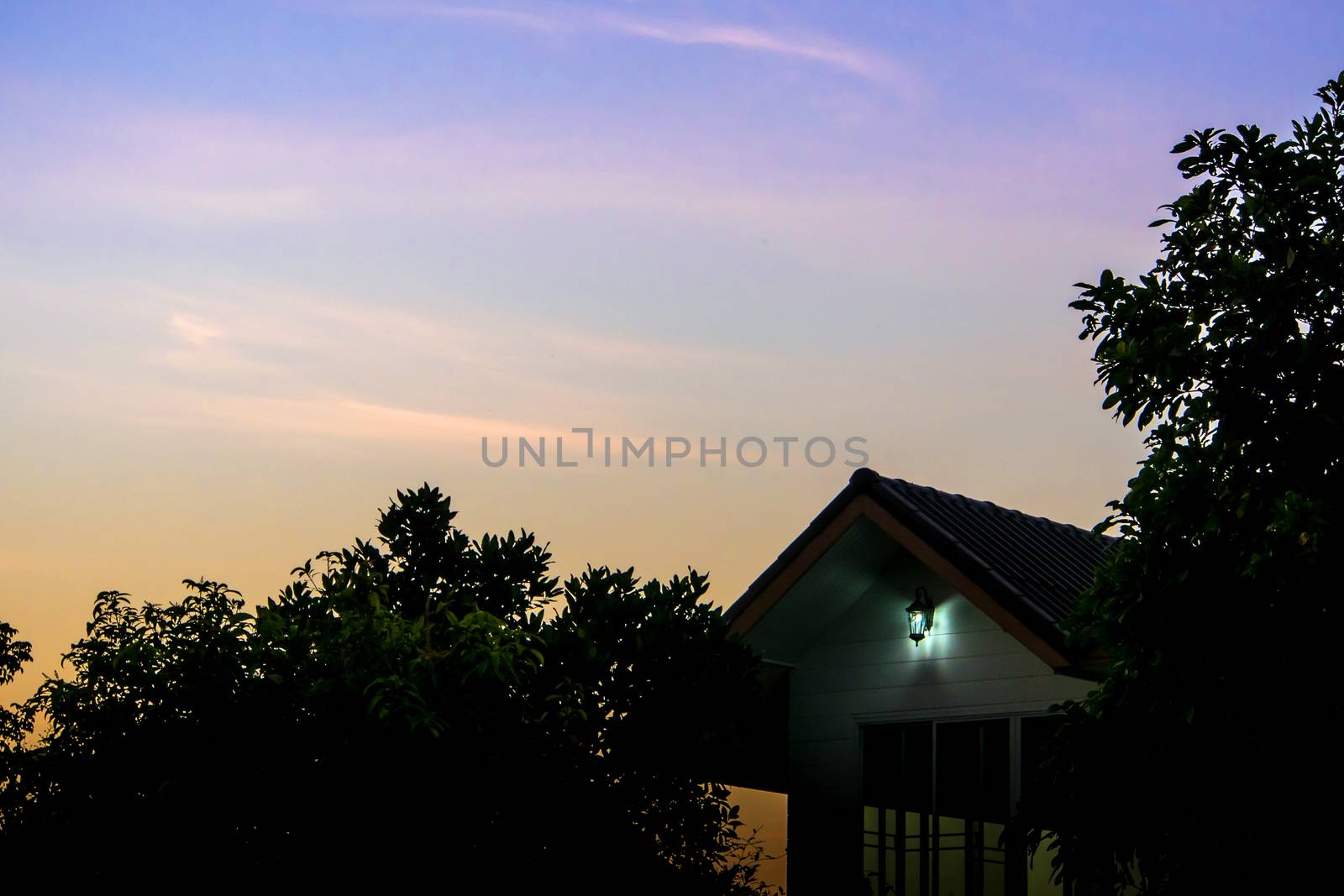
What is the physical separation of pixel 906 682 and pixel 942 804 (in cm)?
120

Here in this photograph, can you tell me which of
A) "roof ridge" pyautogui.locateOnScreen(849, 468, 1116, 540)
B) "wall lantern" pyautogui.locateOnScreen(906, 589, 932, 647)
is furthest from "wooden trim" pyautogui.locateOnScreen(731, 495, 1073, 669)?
"wall lantern" pyautogui.locateOnScreen(906, 589, 932, 647)

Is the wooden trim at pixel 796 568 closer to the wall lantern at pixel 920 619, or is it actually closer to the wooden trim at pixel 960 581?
the wooden trim at pixel 960 581

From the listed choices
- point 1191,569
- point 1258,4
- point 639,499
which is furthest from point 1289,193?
point 639,499

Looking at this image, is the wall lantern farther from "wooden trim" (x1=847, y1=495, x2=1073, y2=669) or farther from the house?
"wooden trim" (x1=847, y1=495, x2=1073, y2=669)

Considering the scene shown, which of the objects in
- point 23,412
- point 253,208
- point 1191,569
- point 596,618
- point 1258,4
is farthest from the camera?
point 23,412

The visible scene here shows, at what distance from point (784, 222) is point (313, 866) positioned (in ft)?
28.4

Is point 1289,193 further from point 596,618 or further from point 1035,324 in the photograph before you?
point 1035,324

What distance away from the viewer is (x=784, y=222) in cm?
1548

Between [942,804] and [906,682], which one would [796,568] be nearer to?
[906,682]

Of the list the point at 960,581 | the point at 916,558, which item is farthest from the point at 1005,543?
the point at 960,581

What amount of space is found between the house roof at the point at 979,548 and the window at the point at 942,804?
4.34 feet

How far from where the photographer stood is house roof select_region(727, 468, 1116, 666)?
12.4 m

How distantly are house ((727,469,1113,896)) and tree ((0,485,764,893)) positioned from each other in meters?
3.39

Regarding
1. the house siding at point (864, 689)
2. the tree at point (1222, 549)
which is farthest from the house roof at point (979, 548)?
the tree at point (1222, 549)
